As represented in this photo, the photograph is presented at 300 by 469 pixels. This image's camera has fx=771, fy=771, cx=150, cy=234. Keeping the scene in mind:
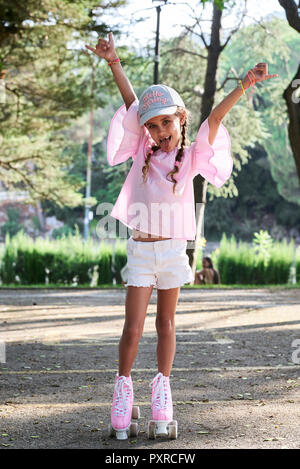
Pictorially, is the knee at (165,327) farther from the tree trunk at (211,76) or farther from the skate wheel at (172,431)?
the tree trunk at (211,76)

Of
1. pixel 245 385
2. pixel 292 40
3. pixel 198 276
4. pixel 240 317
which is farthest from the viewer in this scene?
pixel 292 40

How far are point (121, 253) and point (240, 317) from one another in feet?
29.8

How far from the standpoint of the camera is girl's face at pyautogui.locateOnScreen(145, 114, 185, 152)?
3.97m

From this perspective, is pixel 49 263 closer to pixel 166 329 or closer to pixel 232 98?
pixel 166 329

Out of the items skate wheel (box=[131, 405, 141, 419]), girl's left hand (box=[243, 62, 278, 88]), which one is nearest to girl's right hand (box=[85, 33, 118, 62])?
girl's left hand (box=[243, 62, 278, 88])

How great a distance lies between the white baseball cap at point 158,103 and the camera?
392 centimetres

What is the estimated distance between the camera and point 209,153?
13.2 ft

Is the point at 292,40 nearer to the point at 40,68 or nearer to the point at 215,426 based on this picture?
the point at 40,68

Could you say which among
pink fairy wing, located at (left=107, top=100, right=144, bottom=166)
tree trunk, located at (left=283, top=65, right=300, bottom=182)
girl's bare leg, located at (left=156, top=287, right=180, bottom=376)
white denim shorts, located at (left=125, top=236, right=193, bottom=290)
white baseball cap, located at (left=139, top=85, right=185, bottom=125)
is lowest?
girl's bare leg, located at (left=156, top=287, right=180, bottom=376)

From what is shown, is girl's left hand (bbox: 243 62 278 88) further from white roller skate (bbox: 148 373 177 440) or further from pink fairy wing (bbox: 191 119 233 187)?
white roller skate (bbox: 148 373 177 440)

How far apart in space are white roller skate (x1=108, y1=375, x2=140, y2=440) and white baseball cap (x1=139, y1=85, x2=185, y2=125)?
1.34m

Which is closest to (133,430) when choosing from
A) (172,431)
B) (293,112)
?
(172,431)

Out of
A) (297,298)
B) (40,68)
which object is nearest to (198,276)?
(297,298)

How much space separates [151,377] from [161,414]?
1867 millimetres
